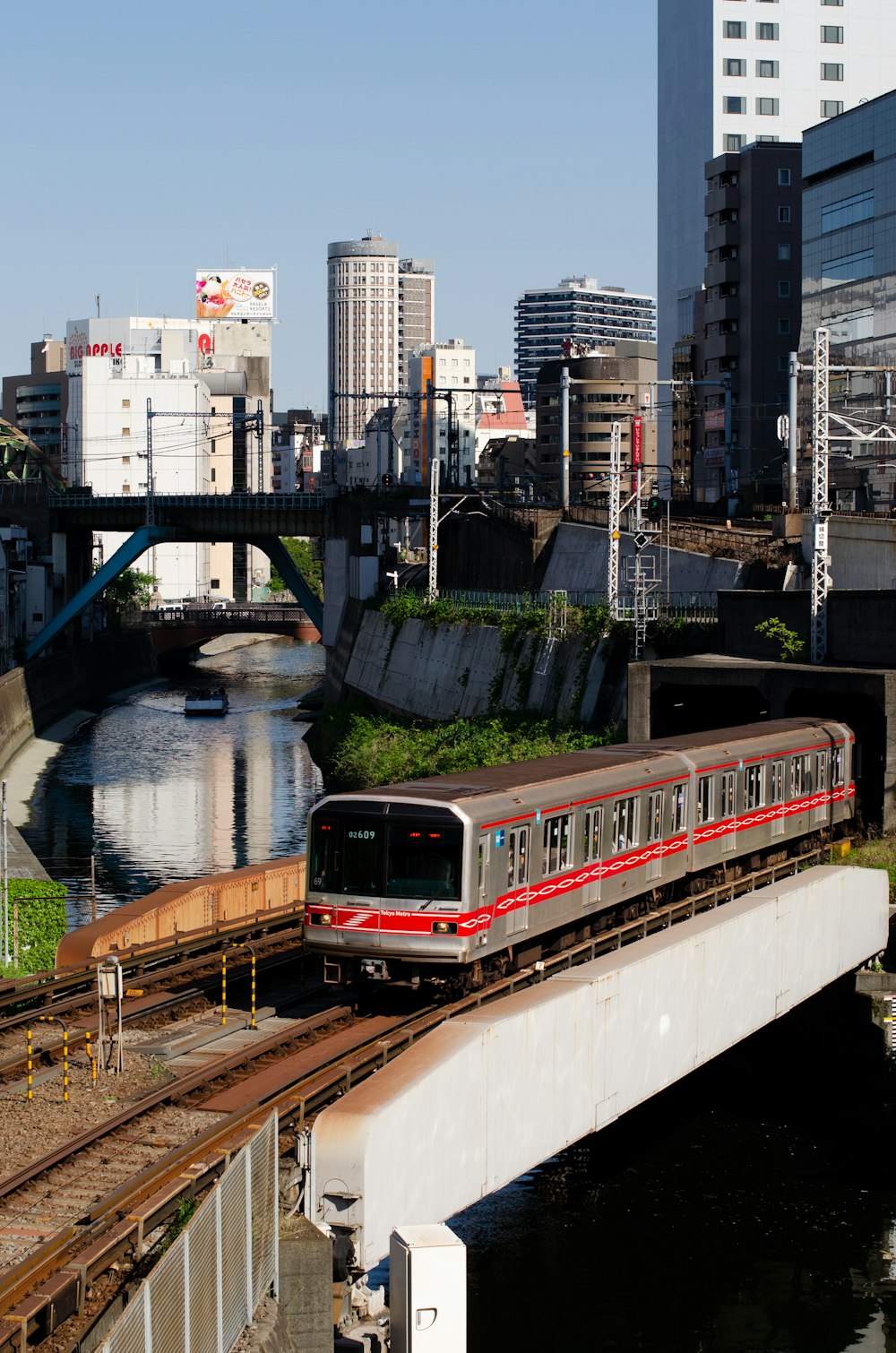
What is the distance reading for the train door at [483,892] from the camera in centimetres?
1897

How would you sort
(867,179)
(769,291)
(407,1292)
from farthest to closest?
(769,291)
(867,179)
(407,1292)

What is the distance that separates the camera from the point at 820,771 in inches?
1220

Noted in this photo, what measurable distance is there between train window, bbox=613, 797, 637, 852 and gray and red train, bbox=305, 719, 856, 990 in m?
0.02

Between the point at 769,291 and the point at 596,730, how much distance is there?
48934 millimetres

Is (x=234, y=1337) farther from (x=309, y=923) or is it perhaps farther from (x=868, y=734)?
(x=868, y=734)

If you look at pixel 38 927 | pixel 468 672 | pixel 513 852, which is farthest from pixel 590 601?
pixel 513 852

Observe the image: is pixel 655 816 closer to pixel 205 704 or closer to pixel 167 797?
pixel 167 797

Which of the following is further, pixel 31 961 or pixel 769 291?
pixel 769 291

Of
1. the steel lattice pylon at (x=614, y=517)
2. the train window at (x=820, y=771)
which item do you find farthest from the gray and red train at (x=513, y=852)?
the steel lattice pylon at (x=614, y=517)

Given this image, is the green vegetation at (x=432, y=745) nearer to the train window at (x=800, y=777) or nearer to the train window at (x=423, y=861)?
the train window at (x=800, y=777)

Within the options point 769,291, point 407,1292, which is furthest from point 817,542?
point 769,291

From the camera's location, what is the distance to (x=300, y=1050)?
1822 cm

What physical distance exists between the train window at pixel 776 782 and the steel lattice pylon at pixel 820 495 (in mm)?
9196

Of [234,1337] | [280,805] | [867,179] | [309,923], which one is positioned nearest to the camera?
[234,1337]
